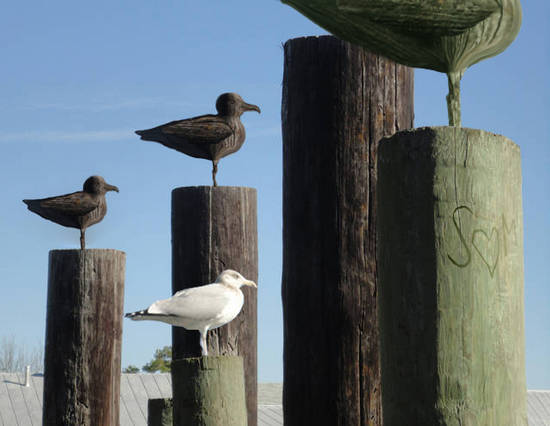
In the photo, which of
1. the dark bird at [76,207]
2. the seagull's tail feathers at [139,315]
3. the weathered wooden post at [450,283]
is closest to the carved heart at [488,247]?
the weathered wooden post at [450,283]

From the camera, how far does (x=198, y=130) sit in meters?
7.43

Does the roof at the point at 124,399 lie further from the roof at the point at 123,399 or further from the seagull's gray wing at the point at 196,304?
the seagull's gray wing at the point at 196,304

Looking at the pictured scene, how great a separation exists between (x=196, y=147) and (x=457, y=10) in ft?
15.9

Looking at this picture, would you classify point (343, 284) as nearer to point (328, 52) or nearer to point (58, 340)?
point (328, 52)

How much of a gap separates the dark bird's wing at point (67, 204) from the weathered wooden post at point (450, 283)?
17.3 ft

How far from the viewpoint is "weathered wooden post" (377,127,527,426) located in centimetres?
259

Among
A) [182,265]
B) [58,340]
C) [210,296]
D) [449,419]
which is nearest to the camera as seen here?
[449,419]

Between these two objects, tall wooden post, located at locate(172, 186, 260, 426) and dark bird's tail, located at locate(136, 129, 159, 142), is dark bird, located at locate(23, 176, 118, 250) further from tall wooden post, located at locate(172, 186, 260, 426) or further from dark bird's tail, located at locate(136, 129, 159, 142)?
tall wooden post, located at locate(172, 186, 260, 426)

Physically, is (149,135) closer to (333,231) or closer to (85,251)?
(85,251)

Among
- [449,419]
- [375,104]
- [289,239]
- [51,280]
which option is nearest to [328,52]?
[375,104]

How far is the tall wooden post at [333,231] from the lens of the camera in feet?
13.3

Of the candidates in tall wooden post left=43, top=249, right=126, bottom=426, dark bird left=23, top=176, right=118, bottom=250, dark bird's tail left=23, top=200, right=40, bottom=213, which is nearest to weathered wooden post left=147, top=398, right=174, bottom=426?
tall wooden post left=43, top=249, right=126, bottom=426

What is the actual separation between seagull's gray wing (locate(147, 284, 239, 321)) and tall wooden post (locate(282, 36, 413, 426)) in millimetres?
946

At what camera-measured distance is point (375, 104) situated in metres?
4.25
